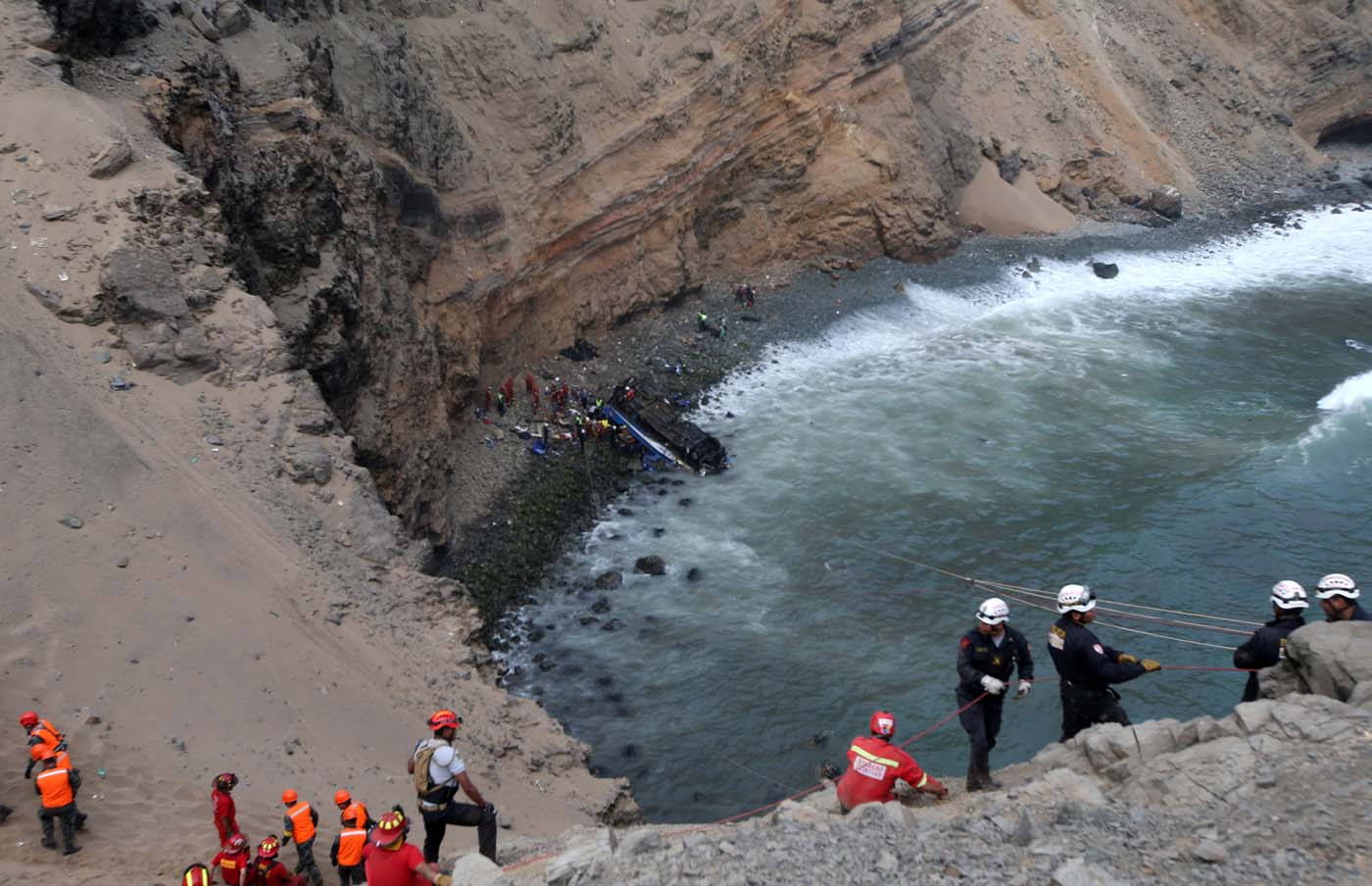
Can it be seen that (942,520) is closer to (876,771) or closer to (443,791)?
(876,771)

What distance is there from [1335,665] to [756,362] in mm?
21285

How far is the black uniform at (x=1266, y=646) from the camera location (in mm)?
9469

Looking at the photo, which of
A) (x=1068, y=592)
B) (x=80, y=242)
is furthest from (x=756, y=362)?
(x=1068, y=592)

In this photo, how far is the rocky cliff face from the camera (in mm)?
17922

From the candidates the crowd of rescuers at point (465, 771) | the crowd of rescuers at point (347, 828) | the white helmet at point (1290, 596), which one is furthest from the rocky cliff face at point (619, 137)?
the white helmet at point (1290, 596)

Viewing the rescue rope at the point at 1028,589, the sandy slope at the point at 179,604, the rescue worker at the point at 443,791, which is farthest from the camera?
the rescue rope at the point at 1028,589

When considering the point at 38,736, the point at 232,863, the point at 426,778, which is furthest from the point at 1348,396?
the point at 38,736

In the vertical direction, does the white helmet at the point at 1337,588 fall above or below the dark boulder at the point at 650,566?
above

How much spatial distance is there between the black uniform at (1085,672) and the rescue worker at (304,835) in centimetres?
704

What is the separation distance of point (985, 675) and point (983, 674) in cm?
4

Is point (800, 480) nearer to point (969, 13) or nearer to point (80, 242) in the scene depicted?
point (80, 242)

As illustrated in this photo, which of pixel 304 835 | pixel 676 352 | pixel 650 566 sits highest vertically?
pixel 304 835

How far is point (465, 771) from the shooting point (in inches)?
334

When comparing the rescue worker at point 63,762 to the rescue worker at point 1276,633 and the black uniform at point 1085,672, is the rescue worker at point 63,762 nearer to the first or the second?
the black uniform at point 1085,672
